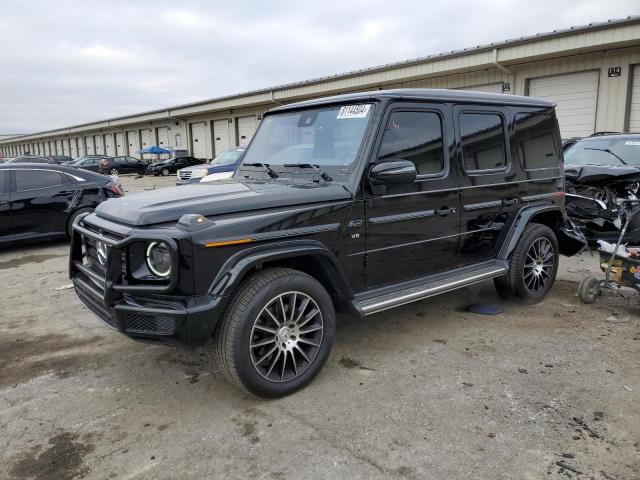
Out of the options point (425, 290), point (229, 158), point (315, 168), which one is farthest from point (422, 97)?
point (229, 158)

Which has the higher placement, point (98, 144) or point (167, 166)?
point (98, 144)

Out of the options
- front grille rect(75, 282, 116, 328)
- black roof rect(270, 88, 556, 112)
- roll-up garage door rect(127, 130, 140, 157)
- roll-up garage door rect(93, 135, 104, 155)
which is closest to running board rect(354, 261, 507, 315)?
black roof rect(270, 88, 556, 112)

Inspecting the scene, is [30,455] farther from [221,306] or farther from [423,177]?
[423,177]

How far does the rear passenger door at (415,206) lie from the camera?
3.76 m

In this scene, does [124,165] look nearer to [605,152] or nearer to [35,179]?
[35,179]

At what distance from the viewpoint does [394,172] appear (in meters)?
3.46

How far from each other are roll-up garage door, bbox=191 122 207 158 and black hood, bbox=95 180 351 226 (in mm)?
33677

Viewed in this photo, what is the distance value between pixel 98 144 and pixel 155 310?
2401 inches

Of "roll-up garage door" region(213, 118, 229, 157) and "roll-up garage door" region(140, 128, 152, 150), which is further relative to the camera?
"roll-up garage door" region(140, 128, 152, 150)

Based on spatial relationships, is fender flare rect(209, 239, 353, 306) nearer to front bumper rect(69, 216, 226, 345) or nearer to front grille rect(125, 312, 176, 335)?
front bumper rect(69, 216, 226, 345)

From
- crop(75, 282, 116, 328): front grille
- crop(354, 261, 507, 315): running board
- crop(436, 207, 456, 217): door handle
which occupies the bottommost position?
crop(354, 261, 507, 315): running board

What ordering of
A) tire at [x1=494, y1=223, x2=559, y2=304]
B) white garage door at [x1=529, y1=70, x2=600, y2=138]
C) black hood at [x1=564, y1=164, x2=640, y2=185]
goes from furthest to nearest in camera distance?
white garage door at [x1=529, y1=70, x2=600, y2=138] → black hood at [x1=564, y1=164, x2=640, y2=185] → tire at [x1=494, y1=223, x2=559, y2=304]

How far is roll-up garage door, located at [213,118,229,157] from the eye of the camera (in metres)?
33.2

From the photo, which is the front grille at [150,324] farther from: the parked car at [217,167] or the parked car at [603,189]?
the parked car at [217,167]
